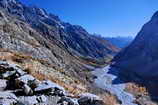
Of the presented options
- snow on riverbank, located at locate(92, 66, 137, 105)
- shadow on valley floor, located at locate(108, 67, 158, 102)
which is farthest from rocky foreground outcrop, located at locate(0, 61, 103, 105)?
shadow on valley floor, located at locate(108, 67, 158, 102)

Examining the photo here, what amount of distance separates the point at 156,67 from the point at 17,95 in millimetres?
118102

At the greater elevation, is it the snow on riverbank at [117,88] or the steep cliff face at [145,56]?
the steep cliff face at [145,56]

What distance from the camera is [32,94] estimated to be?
1574cm

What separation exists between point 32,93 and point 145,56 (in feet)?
462

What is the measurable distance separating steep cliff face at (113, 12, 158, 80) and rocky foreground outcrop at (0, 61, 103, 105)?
102461 millimetres

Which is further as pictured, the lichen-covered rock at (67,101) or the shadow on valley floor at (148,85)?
the shadow on valley floor at (148,85)

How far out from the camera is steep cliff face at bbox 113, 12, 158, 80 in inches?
5044

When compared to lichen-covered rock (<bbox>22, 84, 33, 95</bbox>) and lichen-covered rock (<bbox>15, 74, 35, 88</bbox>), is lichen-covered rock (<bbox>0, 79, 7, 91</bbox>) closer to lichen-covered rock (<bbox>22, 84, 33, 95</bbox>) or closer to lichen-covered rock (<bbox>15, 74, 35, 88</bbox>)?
lichen-covered rock (<bbox>15, 74, 35, 88</bbox>)

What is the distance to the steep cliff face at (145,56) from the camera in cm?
12812

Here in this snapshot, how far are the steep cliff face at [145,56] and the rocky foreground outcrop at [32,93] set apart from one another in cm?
10246

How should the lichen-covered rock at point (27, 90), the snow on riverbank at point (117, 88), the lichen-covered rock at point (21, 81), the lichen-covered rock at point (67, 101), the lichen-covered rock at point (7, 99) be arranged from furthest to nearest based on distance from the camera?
the snow on riverbank at point (117, 88) < the lichen-covered rock at point (21, 81) < the lichen-covered rock at point (27, 90) < the lichen-covered rock at point (67, 101) < the lichen-covered rock at point (7, 99)

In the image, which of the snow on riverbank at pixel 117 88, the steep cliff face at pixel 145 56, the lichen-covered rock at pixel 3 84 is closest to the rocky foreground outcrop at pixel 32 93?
the lichen-covered rock at pixel 3 84

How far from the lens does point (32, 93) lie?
15.8 m

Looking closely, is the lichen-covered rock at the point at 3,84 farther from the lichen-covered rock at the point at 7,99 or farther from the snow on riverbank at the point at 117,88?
the snow on riverbank at the point at 117,88
